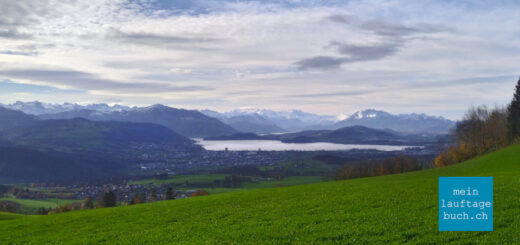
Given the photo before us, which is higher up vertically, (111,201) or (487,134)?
(487,134)

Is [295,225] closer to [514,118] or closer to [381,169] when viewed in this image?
[514,118]

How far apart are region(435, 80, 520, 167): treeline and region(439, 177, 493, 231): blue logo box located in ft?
278

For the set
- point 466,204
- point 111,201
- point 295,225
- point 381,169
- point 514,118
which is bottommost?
point 111,201

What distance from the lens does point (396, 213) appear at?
17.2 meters

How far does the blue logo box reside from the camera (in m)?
13.6

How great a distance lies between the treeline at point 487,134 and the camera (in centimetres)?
8512

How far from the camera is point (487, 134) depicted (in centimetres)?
9638

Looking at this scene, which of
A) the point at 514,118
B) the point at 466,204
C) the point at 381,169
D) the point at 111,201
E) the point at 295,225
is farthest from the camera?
the point at 381,169

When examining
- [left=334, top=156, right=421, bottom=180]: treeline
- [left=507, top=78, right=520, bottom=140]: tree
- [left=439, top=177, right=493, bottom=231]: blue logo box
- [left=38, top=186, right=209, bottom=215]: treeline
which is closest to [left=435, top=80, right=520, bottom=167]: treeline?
[left=507, top=78, right=520, bottom=140]: tree

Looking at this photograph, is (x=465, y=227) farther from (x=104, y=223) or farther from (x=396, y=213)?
(x=104, y=223)

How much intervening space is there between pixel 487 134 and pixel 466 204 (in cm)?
9976

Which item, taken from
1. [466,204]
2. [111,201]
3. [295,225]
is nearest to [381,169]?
[111,201]

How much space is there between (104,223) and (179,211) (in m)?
5.38

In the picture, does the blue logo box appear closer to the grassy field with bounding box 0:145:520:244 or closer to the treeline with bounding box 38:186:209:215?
the grassy field with bounding box 0:145:520:244
